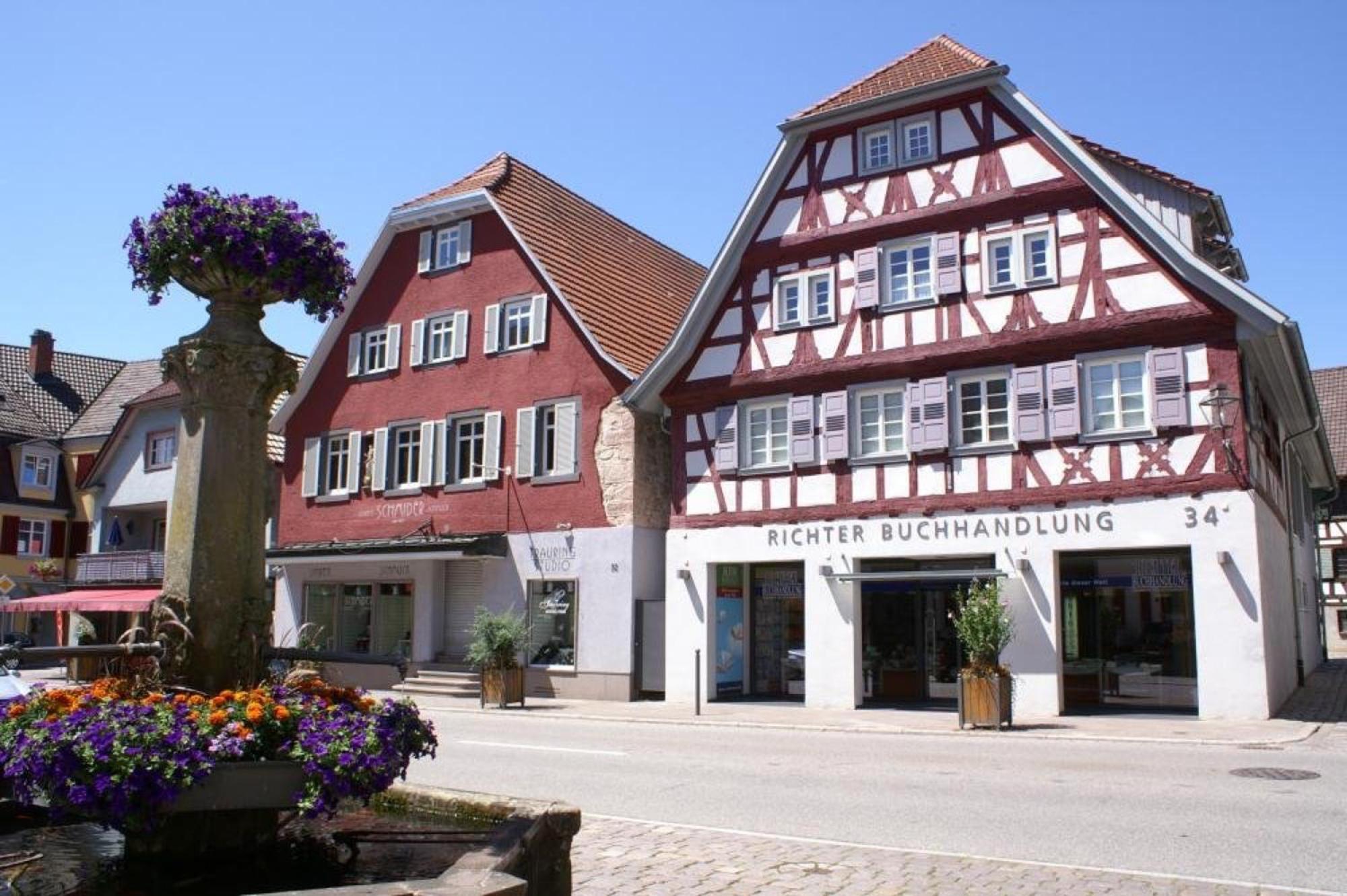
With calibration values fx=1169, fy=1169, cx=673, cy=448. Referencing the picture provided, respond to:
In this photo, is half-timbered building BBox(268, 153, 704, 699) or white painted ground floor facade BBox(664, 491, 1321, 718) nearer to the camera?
white painted ground floor facade BBox(664, 491, 1321, 718)

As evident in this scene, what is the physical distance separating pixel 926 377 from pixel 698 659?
6.64 meters

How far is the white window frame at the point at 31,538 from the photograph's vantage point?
151 feet

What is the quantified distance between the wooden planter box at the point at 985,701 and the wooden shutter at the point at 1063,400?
184 inches

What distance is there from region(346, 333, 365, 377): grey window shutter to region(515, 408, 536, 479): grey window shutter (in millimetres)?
6306

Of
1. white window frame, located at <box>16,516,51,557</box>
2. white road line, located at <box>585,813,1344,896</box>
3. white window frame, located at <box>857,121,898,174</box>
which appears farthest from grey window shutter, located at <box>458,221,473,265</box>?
white window frame, located at <box>16,516,51,557</box>

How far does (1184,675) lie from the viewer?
19.9 m

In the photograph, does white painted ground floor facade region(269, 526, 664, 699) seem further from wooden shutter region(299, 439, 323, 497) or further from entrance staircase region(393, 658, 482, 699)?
wooden shutter region(299, 439, 323, 497)

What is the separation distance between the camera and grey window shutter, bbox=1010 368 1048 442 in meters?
20.2

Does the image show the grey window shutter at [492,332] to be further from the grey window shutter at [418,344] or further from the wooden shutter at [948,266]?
the wooden shutter at [948,266]

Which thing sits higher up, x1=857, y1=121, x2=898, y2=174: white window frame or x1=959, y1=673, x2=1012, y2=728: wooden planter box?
x1=857, y1=121, x2=898, y2=174: white window frame

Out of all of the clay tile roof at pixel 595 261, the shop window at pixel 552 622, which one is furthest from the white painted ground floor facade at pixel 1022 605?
the clay tile roof at pixel 595 261

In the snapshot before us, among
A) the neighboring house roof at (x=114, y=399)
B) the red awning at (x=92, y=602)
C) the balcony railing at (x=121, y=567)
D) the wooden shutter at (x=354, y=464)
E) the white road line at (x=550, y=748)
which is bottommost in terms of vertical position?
the white road line at (x=550, y=748)

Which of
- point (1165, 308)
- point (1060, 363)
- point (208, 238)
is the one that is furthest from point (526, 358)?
point (208, 238)

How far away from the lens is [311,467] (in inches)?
1257
